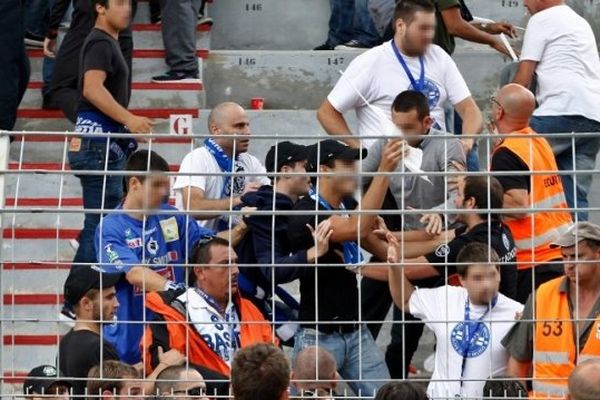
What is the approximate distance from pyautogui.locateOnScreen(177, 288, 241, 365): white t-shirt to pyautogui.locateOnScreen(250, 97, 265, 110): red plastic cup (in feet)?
16.9

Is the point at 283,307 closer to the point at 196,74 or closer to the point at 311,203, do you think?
the point at 311,203

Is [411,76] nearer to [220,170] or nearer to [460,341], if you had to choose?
[220,170]

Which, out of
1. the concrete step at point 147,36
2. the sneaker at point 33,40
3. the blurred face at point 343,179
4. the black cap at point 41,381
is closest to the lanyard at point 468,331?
the blurred face at point 343,179

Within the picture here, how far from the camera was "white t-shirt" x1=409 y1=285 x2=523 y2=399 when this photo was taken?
8.77m

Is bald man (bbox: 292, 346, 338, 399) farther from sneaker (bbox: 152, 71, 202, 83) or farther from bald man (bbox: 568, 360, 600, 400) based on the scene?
sneaker (bbox: 152, 71, 202, 83)

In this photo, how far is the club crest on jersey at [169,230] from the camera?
9203mm

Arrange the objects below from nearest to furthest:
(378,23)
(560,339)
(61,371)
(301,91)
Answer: (560,339)
(61,371)
(378,23)
(301,91)

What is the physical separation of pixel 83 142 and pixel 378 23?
2747 millimetres

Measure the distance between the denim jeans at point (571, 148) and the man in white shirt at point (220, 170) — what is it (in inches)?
72.1

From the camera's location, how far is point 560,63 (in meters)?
11.9

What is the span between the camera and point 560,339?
8320 millimetres

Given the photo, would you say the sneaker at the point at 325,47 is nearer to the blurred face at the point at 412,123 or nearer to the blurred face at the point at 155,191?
the blurred face at the point at 412,123

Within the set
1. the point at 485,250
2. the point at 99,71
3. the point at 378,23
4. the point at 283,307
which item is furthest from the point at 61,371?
the point at 378,23

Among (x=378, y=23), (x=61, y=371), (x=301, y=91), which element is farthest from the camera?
(x=301, y=91)
